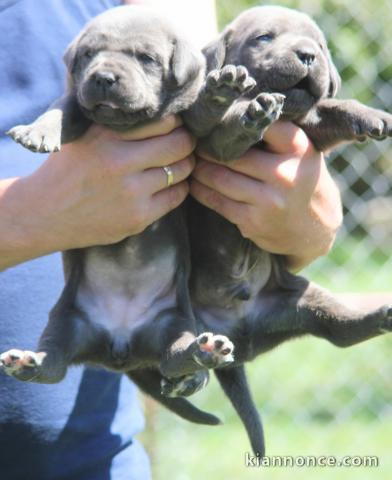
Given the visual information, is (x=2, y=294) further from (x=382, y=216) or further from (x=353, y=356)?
(x=382, y=216)

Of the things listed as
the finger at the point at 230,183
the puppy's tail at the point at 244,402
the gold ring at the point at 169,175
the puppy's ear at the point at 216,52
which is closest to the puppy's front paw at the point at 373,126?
the finger at the point at 230,183

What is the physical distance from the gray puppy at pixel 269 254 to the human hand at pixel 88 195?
0.25 meters

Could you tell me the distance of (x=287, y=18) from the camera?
2992 millimetres

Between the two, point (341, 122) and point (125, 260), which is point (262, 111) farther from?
point (125, 260)

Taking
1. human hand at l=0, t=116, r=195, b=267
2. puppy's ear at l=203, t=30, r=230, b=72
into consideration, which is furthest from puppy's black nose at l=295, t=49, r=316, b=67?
human hand at l=0, t=116, r=195, b=267

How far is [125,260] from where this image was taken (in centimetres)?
284

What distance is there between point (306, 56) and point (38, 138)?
0.83m

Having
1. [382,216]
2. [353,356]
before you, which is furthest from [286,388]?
[382,216]

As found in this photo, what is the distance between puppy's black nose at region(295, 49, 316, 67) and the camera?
2.81 metres

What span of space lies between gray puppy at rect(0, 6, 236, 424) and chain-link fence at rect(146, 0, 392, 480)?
6.83ft

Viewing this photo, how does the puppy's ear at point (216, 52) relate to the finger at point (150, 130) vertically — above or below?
below

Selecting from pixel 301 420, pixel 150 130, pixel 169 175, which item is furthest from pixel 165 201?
pixel 301 420

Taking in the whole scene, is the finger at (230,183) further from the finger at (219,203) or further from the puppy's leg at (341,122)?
the puppy's leg at (341,122)

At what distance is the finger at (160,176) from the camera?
254 cm
